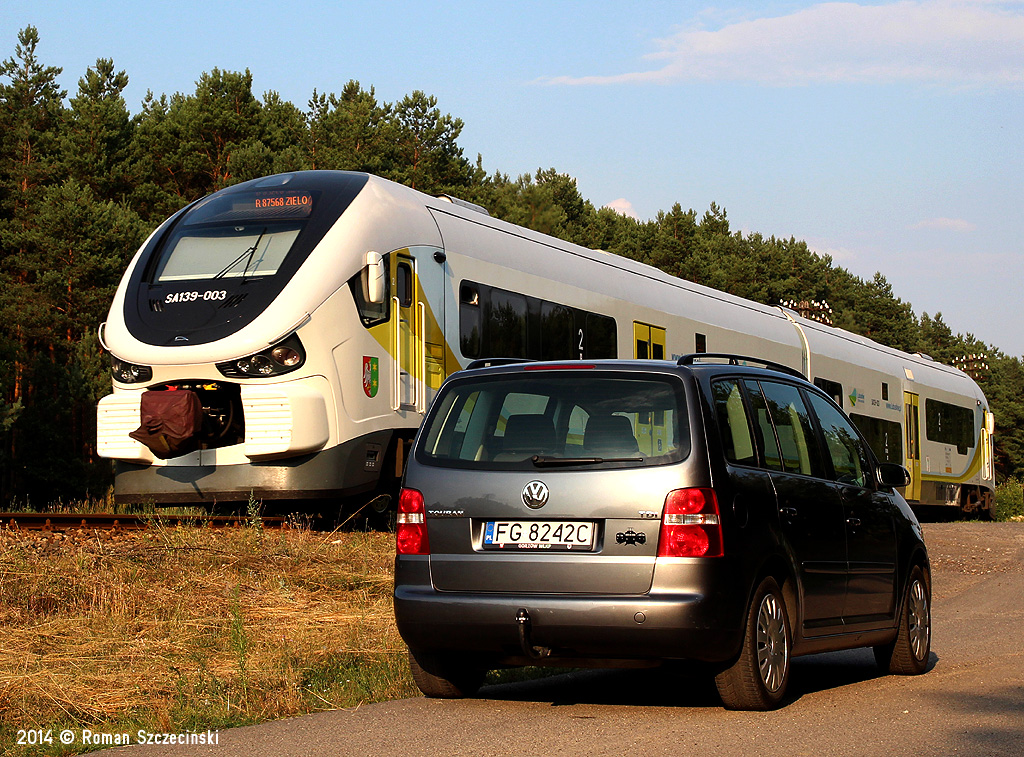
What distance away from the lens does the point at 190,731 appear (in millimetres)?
6430

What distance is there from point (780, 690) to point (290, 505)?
8910 millimetres

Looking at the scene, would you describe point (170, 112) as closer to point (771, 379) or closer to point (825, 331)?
point (825, 331)

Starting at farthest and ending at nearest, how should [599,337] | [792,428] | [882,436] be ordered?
[882,436] → [599,337] → [792,428]

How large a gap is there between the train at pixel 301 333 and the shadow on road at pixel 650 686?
5956 millimetres

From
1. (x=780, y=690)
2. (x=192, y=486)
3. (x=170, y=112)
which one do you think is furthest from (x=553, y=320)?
(x=170, y=112)

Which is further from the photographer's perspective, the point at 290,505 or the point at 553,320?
the point at 553,320

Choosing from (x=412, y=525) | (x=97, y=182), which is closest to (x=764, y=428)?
(x=412, y=525)

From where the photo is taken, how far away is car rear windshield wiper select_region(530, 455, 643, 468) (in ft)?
22.4

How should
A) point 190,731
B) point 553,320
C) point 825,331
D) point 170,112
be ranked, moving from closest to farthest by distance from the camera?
point 190,731
point 553,320
point 825,331
point 170,112

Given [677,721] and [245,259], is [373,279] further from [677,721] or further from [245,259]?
[677,721]

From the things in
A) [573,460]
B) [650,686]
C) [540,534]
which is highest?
[573,460]

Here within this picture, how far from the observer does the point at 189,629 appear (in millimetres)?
8930

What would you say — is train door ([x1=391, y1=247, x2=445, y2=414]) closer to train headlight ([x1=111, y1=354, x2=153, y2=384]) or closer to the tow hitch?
train headlight ([x1=111, y1=354, x2=153, y2=384])

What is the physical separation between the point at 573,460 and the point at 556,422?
26 centimetres
